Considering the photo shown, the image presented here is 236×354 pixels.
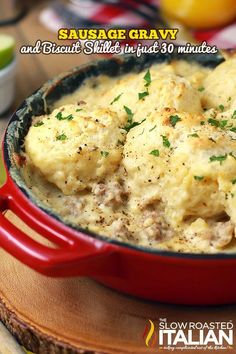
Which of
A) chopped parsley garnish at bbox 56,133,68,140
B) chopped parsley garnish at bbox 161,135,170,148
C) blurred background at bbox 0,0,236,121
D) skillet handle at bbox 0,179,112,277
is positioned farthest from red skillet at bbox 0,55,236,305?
blurred background at bbox 0,0,236,121

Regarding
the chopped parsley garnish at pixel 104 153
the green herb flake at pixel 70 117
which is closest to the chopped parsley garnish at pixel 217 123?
the chopped parsley garnish at pixel 104 153

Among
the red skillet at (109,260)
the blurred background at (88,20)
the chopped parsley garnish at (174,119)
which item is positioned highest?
the blurred background at (88,20)

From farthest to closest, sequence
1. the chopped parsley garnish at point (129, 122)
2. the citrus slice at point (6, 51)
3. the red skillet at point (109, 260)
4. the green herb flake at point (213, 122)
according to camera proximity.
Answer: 1. the citrus slice at point (6, 51)
2. the chopped parsley garnish at point (129, 122)
3. the green herb flake at point (213, 122)
4. the red skillet at point (109, 260)

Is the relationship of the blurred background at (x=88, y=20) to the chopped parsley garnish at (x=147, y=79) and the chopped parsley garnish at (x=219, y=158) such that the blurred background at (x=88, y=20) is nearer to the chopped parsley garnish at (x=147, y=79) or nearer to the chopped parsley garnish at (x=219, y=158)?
the chopped parsley garnish at (x=147, y=79)

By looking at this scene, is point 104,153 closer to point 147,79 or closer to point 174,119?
point 174,119

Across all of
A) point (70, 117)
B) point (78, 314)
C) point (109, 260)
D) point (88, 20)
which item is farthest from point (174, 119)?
point (88, 20)

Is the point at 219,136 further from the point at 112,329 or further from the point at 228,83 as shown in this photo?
the point at 112,329

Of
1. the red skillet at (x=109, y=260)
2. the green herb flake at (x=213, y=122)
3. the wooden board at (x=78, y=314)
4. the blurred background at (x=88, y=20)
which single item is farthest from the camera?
the blurred background at (x=88, y=20)

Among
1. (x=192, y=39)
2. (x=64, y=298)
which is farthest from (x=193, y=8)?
(x=64, y=298)

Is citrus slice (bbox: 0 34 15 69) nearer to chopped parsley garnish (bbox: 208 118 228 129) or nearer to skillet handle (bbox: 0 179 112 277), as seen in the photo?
chopped parsley garnish (bbox: 208 118 228 129)
